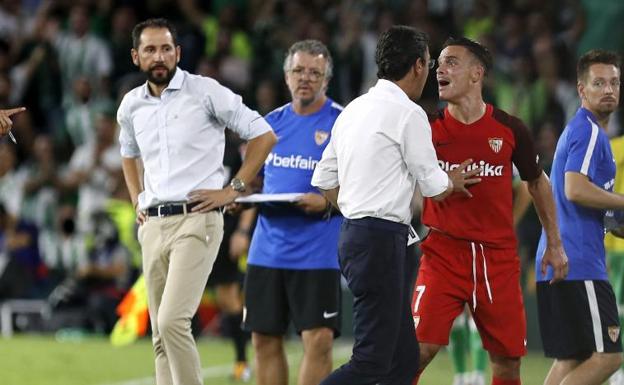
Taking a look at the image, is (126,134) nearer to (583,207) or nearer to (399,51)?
(399,51)

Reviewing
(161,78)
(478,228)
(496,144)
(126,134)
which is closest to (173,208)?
(126,134)

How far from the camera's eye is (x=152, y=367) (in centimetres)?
1238

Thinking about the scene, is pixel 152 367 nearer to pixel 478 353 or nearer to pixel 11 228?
pixel 478 353

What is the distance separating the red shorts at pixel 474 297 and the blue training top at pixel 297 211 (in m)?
1.26

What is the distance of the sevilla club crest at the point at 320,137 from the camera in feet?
28.5

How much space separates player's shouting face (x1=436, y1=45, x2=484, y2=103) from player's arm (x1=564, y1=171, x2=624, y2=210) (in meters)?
0.74

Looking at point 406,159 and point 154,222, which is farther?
point 154,222

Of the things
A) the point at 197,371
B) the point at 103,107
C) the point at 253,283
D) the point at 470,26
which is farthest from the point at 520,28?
the point at 197,371

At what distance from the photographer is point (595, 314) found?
24.7 feet

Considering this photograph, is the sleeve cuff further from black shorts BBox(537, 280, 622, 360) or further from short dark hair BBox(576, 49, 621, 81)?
short dark hair BBox(576, 49, 621, 81)

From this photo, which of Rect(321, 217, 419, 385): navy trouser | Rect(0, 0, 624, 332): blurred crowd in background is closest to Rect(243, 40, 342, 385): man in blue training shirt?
Rect(321, 217, 419, 385): navy trouser

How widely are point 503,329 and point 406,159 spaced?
1322mm

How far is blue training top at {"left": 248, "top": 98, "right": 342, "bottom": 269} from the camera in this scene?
8680 mm

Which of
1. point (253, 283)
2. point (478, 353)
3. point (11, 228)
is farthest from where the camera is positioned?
point (11, 228)
